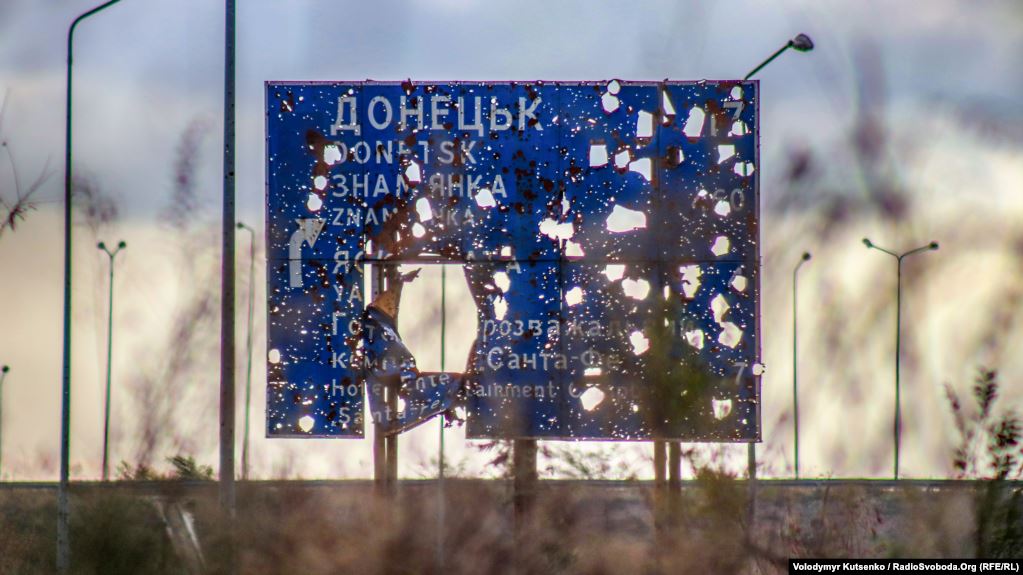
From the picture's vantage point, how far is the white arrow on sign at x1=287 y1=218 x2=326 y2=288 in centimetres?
1820

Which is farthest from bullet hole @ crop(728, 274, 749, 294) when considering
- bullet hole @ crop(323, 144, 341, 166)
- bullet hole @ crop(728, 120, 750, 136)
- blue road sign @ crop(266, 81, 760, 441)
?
bullet hole @ crop(323, 144, 341, 166)

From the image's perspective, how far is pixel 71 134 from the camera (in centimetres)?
1848

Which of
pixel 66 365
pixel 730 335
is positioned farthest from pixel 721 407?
pixel 66 365

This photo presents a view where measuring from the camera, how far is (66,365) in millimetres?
17891

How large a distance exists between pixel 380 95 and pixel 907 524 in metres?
8.40

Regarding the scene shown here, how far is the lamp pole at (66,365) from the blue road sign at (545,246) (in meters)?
2.60

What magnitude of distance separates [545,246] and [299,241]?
126 inches

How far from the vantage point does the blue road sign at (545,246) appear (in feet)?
59.5

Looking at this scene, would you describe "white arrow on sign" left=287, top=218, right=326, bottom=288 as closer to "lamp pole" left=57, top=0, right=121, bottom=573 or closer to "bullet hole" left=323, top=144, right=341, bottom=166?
"bullet hole" left=323, top=144, right=341, bottom=166

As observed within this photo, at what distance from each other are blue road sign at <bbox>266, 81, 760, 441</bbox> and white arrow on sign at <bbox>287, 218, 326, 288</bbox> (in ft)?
0.07

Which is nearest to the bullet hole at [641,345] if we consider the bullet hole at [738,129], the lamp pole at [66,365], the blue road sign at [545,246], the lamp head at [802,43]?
the blue road sign at [545,246]

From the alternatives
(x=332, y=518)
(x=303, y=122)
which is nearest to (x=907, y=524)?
(x=332, y=518)

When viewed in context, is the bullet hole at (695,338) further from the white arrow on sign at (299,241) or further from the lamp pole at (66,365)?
the lamp pole at (66,365)

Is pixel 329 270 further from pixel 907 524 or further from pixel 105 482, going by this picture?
pixel 907 524
